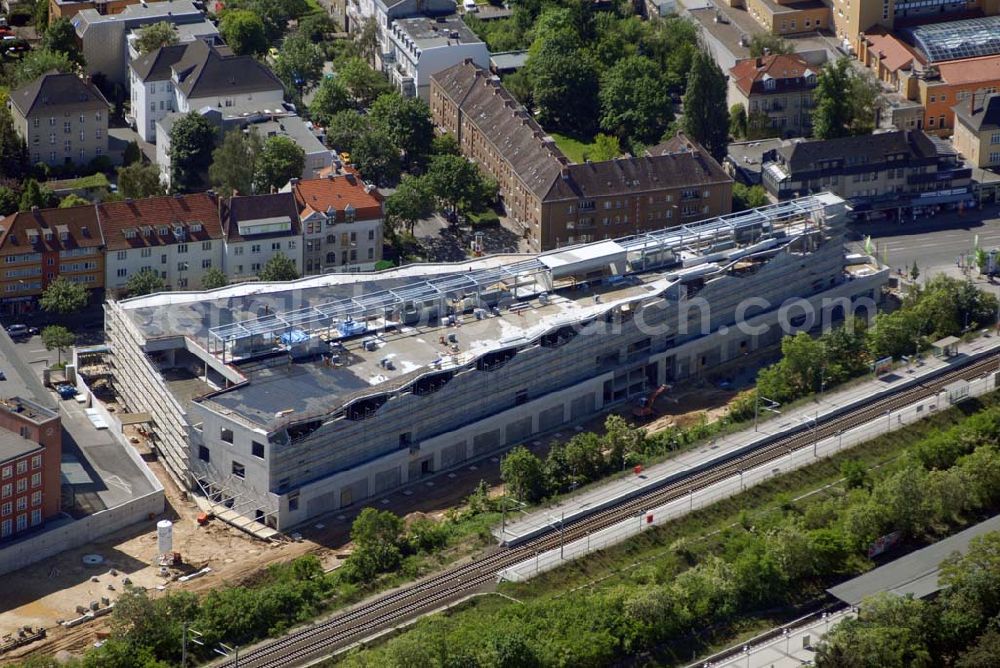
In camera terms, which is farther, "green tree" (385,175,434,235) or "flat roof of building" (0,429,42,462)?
"green tree" (385,175,434,235)

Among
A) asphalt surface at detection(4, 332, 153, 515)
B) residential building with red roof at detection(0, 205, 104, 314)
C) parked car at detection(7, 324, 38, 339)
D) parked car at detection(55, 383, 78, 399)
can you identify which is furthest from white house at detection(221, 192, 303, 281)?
asphalt surface at detection(4, 332, 153, 515)

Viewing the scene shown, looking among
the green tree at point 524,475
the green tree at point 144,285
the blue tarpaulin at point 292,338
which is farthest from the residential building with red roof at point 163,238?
the green tree at point 524,475

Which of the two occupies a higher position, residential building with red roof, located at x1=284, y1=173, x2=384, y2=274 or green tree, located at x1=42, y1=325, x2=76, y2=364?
residential building with red roof, located at x1=284, y1=173, x2=384, y2=274

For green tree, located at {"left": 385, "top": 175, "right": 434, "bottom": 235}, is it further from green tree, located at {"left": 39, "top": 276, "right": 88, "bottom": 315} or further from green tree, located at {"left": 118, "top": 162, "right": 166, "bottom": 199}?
green tree, located at {"left": 39, "top": 276, "right": 88, "bottom": 315}

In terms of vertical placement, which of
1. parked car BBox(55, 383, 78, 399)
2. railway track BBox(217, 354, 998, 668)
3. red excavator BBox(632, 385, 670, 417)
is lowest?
railway track BBox(217, 354, 998, 668)

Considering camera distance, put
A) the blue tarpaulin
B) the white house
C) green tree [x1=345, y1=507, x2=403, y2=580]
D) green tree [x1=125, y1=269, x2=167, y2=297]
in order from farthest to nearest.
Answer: the white house → green tree [x1=125, y1=269, x2=167, y2=297] → the blue tarpaulin → green tree [x1=345, y1=507, x2=403, y2=580]

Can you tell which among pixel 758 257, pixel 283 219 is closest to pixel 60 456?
pixel 283 219
